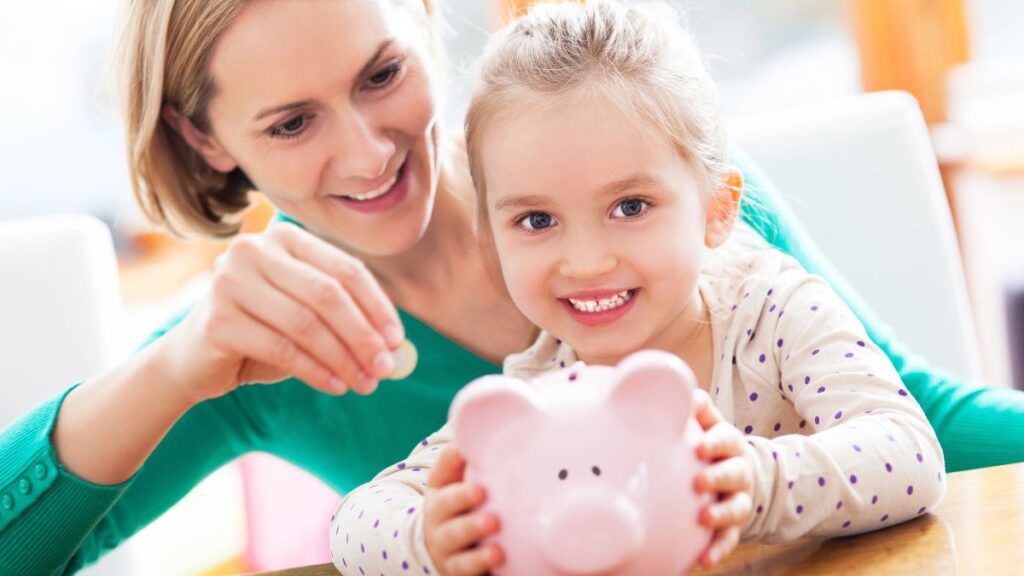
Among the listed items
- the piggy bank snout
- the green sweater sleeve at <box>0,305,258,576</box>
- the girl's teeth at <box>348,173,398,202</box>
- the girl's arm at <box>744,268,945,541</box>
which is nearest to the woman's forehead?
the girl's teeth at <box>348,173,398,202</box>

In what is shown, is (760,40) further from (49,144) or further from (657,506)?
(657,506)

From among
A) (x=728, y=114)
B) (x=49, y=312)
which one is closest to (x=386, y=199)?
(x=49, y=312)

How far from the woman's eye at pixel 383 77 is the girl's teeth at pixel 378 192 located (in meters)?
0.10

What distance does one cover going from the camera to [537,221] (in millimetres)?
1029

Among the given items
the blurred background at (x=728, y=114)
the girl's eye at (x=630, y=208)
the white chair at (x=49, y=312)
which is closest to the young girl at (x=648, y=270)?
the girl's eye at (x=630, y=208)

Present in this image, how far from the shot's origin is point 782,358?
1.03 meters

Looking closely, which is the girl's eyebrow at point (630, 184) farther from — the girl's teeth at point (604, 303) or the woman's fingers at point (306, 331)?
the woman's fingers at point (306, 331)

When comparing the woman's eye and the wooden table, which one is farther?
the woman's eye

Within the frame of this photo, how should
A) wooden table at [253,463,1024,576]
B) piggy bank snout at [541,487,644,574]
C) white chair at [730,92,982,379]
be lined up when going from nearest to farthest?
1. piggy bank snout at [541,487,644,574]
2. wooden table at [253,463,1024,576]
3. white chair at [730,92,982,379]

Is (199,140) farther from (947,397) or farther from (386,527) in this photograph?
(947,397)

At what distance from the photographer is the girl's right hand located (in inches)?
31.9

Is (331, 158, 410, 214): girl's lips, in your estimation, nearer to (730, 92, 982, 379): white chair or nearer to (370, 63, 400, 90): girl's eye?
(370, 63, 400, 90): girl's eye

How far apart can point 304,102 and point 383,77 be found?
0.10 metres

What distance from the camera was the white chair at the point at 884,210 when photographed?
1.55 metres
